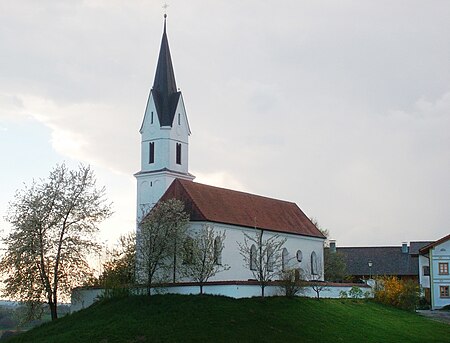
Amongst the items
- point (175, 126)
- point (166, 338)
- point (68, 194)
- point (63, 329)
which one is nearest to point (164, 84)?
point (175, 126)

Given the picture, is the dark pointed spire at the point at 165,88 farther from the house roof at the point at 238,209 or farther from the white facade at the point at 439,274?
the white facade at the point at 439,274

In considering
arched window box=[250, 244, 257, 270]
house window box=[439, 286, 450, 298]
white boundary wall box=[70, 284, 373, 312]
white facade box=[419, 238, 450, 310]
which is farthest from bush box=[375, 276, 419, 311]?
house window box=[439, 286, 450, 298]

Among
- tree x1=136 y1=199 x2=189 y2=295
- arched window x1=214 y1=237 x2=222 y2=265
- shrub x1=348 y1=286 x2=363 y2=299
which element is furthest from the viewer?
arched window x1=214 y1=237 x2=222 y2=265

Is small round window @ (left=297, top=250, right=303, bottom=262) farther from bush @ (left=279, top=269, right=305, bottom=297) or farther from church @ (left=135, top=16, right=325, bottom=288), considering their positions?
bush @ (left=279, top=269, right=305, bottom=297)

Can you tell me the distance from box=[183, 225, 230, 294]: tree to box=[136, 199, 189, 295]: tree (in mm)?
1105

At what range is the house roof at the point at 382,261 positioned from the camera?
289 feet

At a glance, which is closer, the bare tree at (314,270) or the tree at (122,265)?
the tree at (122,265)

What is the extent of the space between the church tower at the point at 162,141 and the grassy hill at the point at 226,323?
61.7ft

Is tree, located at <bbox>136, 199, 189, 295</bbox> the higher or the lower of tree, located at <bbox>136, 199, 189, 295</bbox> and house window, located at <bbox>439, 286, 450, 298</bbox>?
the higher

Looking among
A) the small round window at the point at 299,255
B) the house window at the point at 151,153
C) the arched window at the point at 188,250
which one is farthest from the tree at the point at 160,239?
the small round window at the point at 299,255

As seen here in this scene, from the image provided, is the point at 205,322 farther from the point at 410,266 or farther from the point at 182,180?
the point at 410,266

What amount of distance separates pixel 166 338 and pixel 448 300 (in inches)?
1637

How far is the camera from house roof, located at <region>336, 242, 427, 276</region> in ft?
289

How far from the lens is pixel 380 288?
56.1 meters
